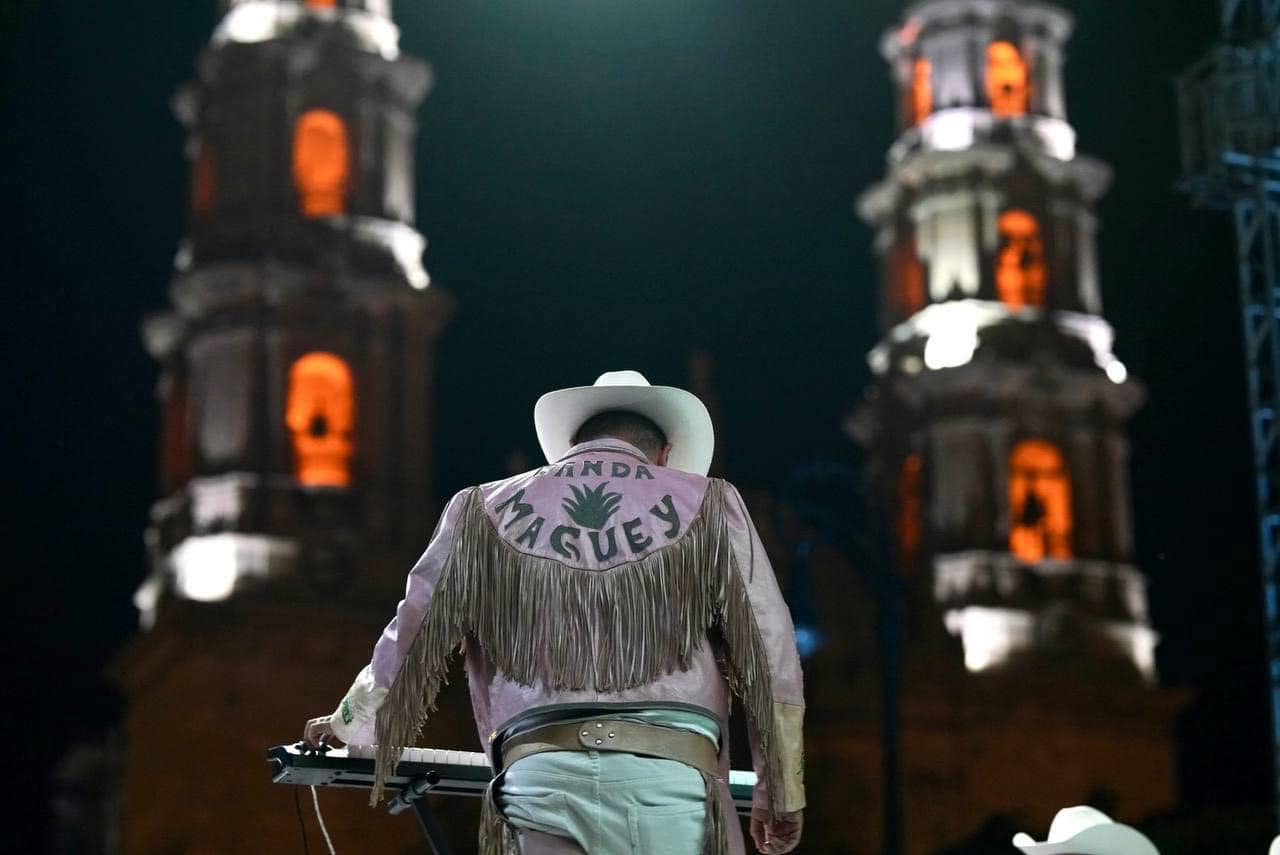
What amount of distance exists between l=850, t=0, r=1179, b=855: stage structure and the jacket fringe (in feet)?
97.2

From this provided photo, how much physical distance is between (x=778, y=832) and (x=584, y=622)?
0.64 m

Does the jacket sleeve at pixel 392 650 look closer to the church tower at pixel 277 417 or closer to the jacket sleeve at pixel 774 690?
the jacket sleeve at pixel 774 690

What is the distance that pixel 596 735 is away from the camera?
540 centimetres

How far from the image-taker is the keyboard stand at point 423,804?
584 cm

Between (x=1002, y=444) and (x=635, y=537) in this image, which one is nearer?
(x=635, y=537)

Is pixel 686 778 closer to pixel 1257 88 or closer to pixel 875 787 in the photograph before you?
pixel 1257 88

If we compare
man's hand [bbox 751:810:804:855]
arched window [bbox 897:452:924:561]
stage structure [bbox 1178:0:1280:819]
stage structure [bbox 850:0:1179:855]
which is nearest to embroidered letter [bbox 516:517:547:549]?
man's hand [bbox 751:810:804:855]

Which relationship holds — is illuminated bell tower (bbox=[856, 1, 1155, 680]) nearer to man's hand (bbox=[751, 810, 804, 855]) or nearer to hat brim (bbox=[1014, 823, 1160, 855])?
hat brim (bbox=[1014, 823, 1160, 855])

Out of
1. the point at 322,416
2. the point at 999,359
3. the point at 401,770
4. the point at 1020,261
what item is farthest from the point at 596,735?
the point at 1020,261

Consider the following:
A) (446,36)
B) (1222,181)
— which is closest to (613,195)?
(446,36)

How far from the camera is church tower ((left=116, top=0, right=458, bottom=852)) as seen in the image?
1283 inches

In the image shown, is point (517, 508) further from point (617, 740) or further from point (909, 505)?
point (909, 505)

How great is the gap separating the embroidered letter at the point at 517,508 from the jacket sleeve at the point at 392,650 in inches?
4.2

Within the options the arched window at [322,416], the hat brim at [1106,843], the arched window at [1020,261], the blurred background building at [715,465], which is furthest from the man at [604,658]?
the arched window at [1020,261]
